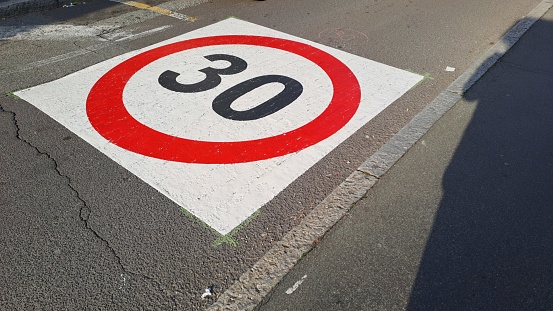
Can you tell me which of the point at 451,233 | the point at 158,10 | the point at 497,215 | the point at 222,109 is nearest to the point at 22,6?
the point at 158,10

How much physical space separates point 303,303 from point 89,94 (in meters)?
3.43

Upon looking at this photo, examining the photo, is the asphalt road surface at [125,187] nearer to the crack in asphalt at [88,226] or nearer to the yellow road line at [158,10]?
the crack in asphalt at [88,226]

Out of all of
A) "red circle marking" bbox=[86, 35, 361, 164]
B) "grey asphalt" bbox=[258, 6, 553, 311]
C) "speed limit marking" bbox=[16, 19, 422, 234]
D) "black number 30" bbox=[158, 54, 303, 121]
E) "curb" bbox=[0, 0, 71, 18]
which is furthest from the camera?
"curb" bbox=[0, 0, 71, 18]

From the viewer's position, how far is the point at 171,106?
4.43 m

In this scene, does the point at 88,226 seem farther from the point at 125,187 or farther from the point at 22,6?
the point at 22,6

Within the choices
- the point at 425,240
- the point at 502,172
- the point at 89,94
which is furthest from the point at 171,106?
the point at 502,172

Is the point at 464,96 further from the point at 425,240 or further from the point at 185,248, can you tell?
the point at 185,248

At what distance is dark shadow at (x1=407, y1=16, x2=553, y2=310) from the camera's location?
257cm

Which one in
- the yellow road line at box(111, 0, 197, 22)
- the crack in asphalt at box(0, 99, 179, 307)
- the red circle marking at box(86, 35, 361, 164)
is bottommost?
the crack in asphalt at box(0, 99, 179, 307)

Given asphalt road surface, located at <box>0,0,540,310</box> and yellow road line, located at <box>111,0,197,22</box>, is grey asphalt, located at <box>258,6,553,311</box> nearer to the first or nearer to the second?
asphalt road surface, located at <box>0,0,540,310</box>

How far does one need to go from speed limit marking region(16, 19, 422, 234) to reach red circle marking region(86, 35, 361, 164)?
1 centimetres

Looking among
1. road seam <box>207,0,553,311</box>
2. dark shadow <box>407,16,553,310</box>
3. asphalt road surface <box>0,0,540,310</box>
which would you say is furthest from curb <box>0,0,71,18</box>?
dark shadow <box>407,16,553,310</box>

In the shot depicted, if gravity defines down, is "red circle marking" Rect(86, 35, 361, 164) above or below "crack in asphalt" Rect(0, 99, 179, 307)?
above

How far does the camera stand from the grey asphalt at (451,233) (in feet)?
8.38
